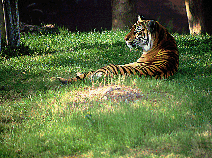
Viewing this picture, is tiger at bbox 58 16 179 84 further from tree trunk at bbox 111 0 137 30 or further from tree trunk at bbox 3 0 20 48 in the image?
tree trunk at bbox 111 0 137 30

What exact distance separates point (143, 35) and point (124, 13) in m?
7.47

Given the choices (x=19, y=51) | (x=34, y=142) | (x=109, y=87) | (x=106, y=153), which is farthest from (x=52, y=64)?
(x=106, y=153)

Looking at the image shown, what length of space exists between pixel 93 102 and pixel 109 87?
2.33 feet

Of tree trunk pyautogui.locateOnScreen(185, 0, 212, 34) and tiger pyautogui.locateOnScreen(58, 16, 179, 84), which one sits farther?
tree trunk pyautogui.locateOnScreen(185, 0, 212, 34)

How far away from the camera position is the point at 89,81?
7.65 metres

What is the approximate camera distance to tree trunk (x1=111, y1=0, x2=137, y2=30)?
15.1 metres

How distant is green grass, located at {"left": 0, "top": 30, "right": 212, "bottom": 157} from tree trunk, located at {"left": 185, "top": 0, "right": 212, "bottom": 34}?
5.13m

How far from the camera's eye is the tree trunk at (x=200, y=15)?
46.5 ft

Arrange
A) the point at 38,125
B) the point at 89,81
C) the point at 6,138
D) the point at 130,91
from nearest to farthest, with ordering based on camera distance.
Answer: the point at 6,138, the point at 38,125, the point at 130,91, the point at 89,81

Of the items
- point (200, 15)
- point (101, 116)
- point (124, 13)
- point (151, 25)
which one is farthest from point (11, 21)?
point (200, 15)

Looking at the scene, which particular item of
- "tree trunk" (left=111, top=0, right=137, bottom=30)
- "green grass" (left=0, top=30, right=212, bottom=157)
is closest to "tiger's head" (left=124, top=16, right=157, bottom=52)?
"green grass" (left=0, top=30, right=212, bottom=157)

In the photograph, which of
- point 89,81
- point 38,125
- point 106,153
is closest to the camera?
point 106,153

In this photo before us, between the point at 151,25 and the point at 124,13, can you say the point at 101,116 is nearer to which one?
the point at 151,25

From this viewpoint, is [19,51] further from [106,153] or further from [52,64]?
[106,153]
